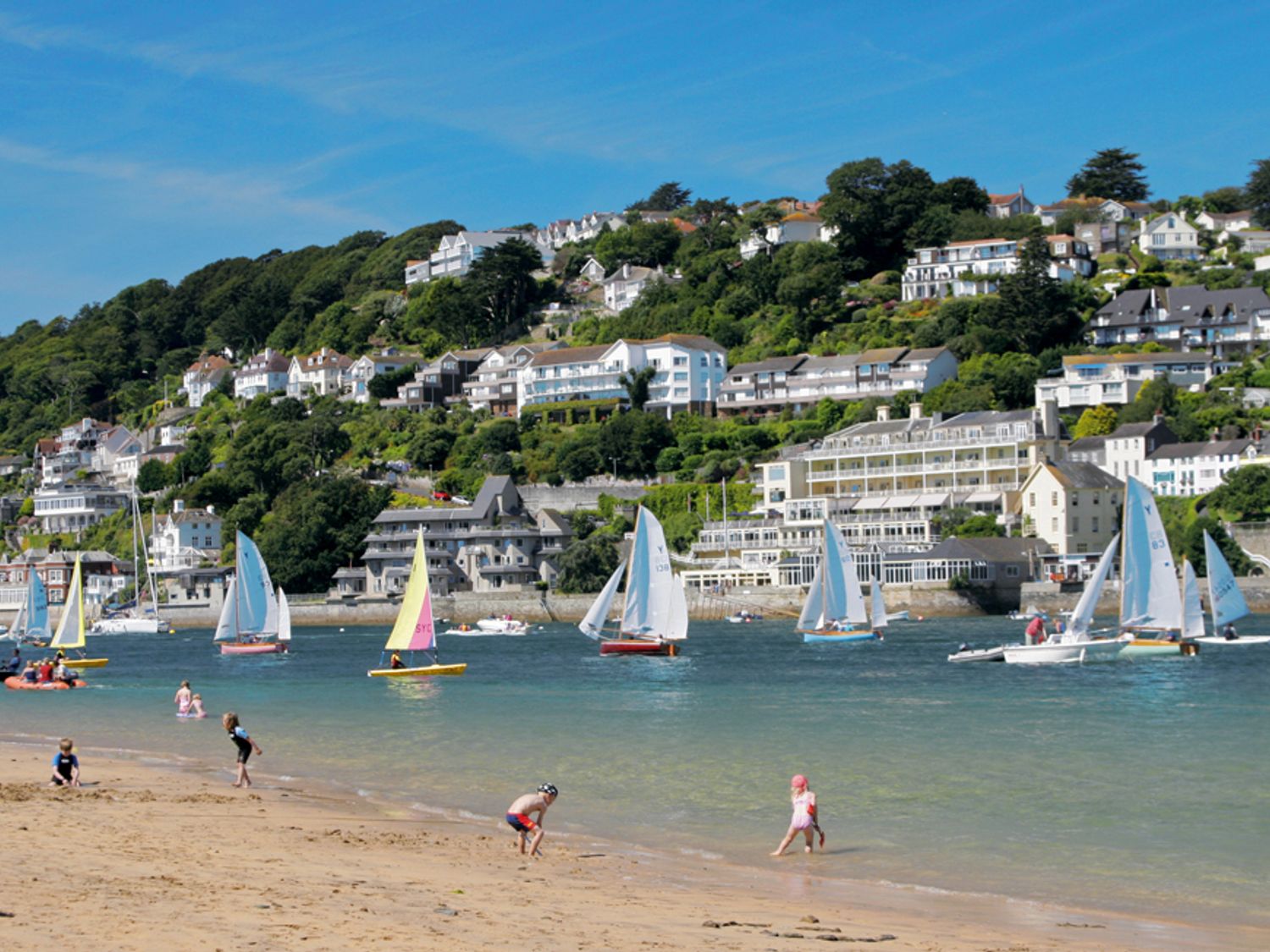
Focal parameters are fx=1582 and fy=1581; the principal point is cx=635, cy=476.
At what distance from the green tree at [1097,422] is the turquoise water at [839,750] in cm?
4127

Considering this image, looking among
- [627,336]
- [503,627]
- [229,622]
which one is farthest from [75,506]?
[229,622]

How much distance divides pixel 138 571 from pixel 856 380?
5507 centimetres

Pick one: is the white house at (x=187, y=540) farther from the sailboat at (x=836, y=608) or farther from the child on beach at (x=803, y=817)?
the child on beach at (x=803, y=817)

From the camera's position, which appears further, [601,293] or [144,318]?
[144,318]

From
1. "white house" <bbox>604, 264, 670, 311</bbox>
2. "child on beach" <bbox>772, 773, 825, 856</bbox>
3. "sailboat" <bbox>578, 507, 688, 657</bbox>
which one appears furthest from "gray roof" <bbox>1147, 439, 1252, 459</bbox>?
"child on beach" <bbox>772, 773, 825, 856</bbox>

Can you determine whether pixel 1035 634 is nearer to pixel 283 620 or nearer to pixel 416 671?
pixel 416 671

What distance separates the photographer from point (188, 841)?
1723cm

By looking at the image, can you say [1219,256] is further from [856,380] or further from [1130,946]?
[1130,946]

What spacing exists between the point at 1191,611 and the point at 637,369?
224 feet

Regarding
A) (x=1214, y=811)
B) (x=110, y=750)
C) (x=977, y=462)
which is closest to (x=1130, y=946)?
(x=1214, y=811)

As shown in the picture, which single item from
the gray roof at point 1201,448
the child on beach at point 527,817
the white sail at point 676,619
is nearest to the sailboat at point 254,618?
the white sail at point 676,619

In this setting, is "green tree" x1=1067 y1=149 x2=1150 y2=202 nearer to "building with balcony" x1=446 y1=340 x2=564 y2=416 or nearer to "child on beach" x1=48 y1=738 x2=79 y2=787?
"building with balcony" x1=446 y1=340 x2=564 y2=416

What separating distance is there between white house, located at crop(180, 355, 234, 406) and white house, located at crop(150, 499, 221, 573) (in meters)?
39.3

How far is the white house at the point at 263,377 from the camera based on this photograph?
148m
